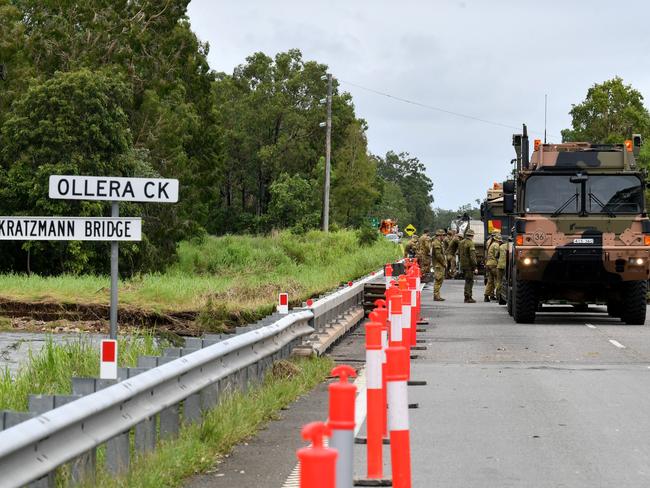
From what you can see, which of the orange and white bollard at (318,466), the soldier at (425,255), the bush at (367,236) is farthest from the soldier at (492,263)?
the orange and white bollard at (318,466)

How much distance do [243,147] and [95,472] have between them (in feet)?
292

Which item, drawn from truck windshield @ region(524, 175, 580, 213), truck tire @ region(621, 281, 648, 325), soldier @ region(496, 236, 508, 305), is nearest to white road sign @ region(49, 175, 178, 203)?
truck windshield @ region(524, 175, 580, 213)

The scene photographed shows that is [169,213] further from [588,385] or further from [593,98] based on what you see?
[588,385]

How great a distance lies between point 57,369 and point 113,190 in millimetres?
1809

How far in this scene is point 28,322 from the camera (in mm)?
27078

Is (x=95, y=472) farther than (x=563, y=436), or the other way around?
(x=563, y=436)

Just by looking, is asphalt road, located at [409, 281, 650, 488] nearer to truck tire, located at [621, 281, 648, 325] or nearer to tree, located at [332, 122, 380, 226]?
truck tire, located at [621, 281, 648, 325]

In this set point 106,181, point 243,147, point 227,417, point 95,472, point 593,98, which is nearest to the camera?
point 95,472

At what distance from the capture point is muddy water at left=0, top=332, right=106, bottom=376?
18.7 metres

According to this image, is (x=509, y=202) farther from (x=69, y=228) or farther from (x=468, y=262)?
(x=69, y=228)

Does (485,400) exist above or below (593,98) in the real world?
below

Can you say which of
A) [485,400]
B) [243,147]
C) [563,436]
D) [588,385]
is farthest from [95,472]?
[243,147]

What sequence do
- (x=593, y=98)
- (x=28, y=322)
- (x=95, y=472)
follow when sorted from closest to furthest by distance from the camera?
(x=95, y=472) → (x=28, y=322) → (x=593, y=98)

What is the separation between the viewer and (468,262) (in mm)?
32156
